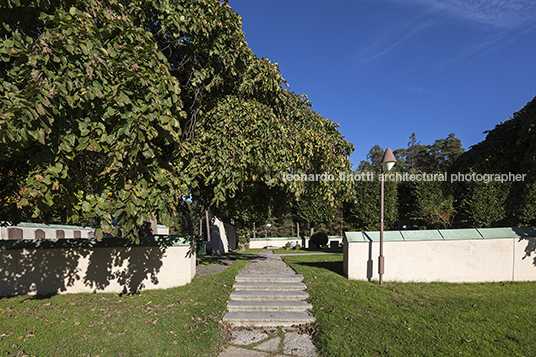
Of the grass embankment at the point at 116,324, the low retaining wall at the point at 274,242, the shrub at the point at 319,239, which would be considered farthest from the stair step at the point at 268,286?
the low retaining wall at the point at 274,242

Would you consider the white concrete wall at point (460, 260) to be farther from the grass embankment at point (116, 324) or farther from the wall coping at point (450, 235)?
the grass embankment at point (116, 324)

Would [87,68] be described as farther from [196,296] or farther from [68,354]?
[196,296]

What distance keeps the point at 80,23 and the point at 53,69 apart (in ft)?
2.29

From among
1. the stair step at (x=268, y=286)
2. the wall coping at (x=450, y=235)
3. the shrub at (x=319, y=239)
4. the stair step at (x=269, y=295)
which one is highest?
the wall coping at (x=450, y=235)

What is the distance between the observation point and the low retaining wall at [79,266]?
20.8 feet

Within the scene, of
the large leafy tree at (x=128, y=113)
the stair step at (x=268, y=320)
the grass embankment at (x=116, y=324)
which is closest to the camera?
the large leafy tree at (x=128, y=113)

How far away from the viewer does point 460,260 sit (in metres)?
7.51

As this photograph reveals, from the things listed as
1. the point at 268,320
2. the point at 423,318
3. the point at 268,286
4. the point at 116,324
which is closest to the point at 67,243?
the point at 116,324

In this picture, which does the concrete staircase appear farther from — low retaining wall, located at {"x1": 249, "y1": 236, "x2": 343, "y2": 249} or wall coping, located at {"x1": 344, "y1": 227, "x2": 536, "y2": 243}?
low retaining wall, located at {"x1": 249, "y1": 236, "x2": 343, "y2": 249}

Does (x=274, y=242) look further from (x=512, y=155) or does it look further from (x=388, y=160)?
(x=512, y=155)

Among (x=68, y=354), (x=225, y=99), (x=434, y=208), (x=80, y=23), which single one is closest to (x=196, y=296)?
(x=68, y=354)

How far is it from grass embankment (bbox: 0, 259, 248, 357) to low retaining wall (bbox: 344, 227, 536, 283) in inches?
168

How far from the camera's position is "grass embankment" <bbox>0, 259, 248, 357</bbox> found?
3.98 metres

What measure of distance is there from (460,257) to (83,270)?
370 inches
